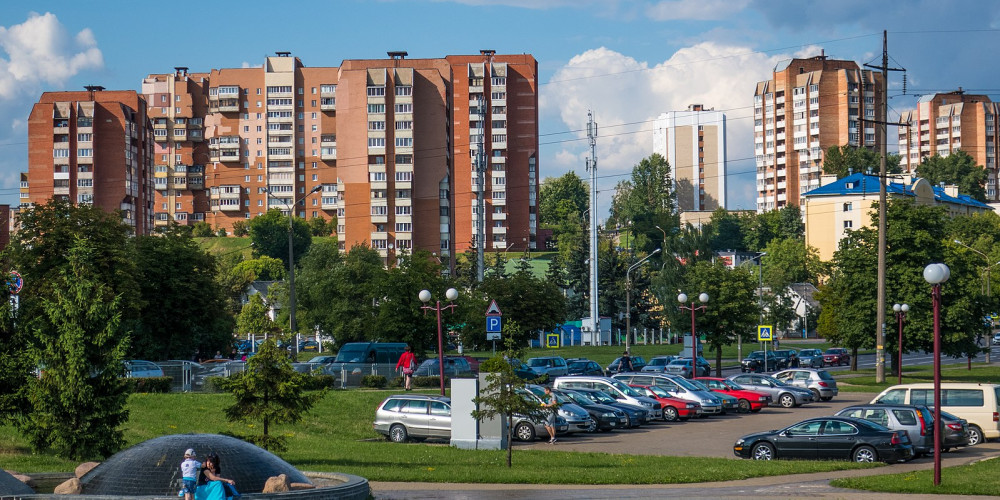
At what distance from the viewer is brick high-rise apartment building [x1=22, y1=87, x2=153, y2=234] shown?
146 meters

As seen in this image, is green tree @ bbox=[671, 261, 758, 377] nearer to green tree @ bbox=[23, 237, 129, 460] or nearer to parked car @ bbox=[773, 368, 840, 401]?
parked car @ bbox=[773, 368, 840, 401]

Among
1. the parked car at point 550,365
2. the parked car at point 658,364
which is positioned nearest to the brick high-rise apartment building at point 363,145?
the parked car at point 658,364

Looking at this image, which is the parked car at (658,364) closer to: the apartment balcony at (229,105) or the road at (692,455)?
the road at (692,455)

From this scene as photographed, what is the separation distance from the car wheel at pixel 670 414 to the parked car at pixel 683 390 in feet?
3.15

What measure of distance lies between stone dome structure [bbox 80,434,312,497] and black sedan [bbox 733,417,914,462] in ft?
45.1

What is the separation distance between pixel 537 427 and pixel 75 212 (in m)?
24.4

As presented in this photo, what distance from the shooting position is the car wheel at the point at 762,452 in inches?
1089

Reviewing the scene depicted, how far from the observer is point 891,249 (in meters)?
57.6

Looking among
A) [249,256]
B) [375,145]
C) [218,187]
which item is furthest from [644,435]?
[218,187]

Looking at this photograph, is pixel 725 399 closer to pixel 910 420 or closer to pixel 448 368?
pixel 910 420

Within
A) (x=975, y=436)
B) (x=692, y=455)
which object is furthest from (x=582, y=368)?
(x=692, y=455)

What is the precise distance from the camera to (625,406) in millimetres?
37688

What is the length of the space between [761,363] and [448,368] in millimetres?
29206

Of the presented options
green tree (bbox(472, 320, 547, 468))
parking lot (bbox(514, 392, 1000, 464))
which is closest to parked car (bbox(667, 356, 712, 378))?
parking lot (bbox(514, 392, 1000, 464))
